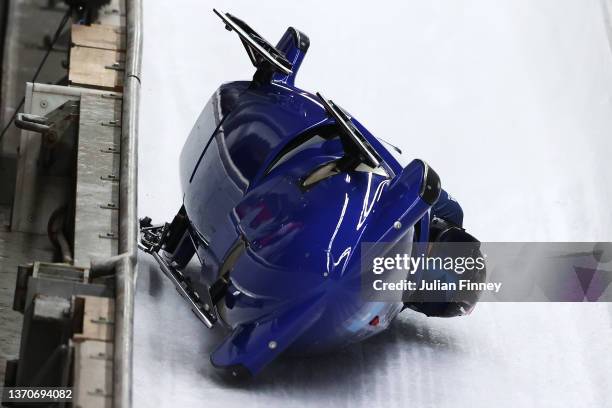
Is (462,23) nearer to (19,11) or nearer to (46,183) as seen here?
(46,183)

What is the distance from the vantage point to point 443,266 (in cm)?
516

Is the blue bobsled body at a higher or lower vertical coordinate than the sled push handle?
lower

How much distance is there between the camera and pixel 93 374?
4461 mm

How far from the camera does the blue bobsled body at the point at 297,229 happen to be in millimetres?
4703

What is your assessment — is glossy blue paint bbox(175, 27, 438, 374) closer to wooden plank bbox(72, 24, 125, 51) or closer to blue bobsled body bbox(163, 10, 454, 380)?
blue bobsled body bbox(163, 10, 454, 380)

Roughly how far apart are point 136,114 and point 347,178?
53.2 inches

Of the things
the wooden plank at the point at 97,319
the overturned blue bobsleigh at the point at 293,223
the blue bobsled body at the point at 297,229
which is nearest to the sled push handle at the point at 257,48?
the overturned blue bobsleigh at the point at 293,223

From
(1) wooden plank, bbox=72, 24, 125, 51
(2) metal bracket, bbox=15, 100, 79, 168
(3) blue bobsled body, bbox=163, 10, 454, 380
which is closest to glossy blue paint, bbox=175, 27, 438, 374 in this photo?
(3) blue bobsled body, bbox=163, 10, 454, 380

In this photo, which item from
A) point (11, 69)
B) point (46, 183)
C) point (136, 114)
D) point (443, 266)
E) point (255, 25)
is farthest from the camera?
point (11, 69)

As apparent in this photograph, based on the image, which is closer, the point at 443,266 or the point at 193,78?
the point at 443,266

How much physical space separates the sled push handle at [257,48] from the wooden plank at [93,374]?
1347 mm

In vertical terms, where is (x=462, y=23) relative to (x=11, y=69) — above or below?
above

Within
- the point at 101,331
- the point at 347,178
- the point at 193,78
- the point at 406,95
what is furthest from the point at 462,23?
the point at 101,331

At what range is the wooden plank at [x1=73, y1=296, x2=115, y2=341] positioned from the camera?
462 centimetres
